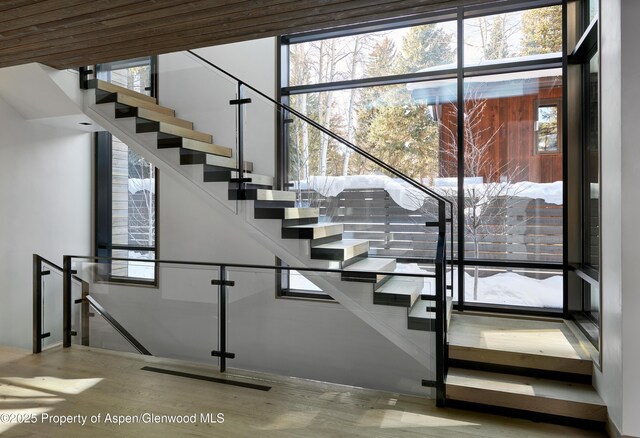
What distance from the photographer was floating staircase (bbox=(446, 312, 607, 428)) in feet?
9.14

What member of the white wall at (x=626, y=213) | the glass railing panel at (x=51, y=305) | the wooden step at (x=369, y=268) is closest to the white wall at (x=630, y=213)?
the white wall at (x=626, y=213)

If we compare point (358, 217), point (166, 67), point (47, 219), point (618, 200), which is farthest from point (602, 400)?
point (47, 219)

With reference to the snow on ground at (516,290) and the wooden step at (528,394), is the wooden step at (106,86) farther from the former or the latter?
the wooden step at (528,394)

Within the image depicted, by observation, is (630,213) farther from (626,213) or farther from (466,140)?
(466,140)

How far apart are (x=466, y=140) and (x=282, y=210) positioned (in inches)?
84.4

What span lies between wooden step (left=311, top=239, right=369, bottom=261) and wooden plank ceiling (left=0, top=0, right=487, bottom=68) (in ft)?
5.95

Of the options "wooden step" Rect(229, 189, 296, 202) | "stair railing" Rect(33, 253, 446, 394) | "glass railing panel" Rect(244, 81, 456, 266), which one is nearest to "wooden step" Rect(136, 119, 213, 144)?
"glass railing panel" Rect(244, 81, 456, 266)

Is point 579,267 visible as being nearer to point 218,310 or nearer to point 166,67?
point 218,310

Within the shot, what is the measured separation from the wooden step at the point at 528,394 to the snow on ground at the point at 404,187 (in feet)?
5.14

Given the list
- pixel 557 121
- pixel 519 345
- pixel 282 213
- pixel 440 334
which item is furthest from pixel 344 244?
pixel 557 121

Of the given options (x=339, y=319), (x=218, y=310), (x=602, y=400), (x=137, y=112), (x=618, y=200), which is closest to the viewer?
(x=618, y=200)

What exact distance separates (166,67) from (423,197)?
3250 mm

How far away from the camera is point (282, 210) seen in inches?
148

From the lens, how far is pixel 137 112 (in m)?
4.29
